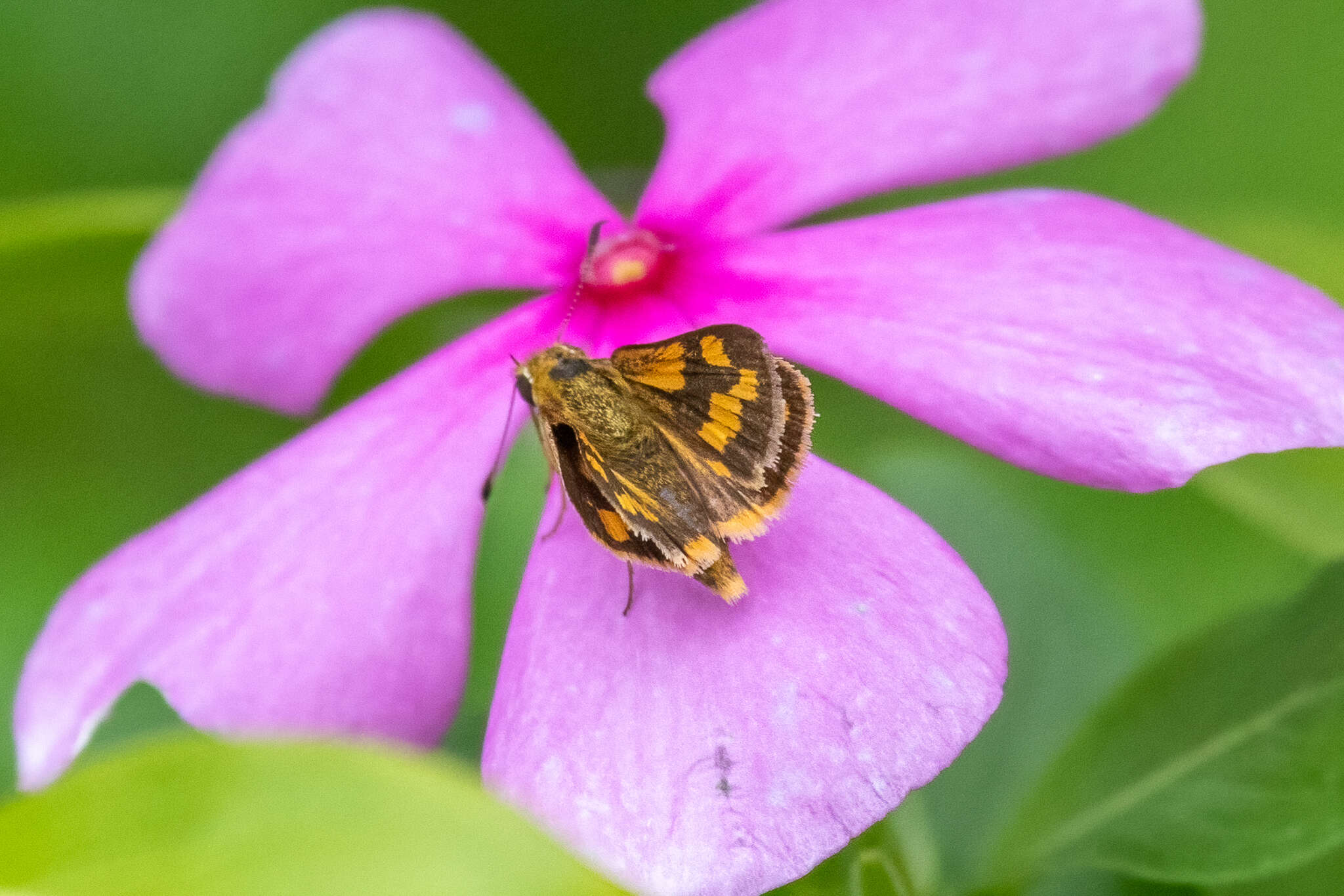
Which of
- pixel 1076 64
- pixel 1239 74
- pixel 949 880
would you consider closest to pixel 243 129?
pixel 1076 64

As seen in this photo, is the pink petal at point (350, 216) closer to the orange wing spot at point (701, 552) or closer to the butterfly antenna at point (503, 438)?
the butterfly antenna at point (503, 438)

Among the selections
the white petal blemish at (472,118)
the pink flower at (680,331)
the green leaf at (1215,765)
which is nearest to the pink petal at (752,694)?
the pink flower at (680,331)

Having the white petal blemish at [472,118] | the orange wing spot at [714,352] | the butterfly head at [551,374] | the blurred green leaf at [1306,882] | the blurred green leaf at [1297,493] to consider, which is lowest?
the blurred green leaf at [1306,882]

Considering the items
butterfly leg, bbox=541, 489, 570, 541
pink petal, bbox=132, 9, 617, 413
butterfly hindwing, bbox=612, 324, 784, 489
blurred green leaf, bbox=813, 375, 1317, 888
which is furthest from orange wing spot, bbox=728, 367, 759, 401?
blurred green leaf, bbox=813, 375, 1317, 888

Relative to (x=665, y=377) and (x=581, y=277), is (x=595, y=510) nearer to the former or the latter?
(x=665, y=377)

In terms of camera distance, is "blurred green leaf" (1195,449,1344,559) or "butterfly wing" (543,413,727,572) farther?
"blurred green leaf" (1195,449,1344,559)

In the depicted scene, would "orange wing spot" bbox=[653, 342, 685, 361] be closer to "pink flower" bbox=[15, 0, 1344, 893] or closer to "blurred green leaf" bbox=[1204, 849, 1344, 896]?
"pink flower" bbox=[15, 0, 1344, 893]

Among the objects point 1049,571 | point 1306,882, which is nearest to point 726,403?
point 1306,882
